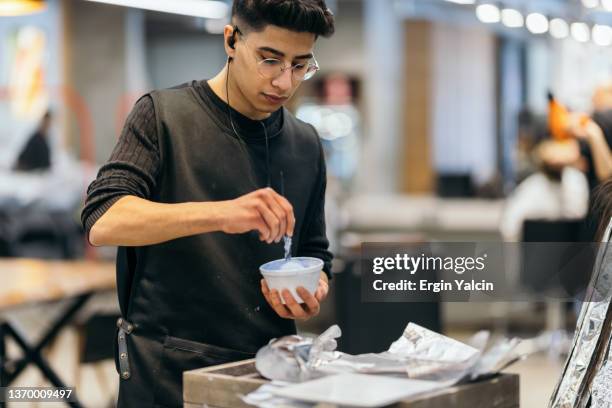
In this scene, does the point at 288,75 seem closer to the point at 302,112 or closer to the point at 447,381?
the point at 447,381

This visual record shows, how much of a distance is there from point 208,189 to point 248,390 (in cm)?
61

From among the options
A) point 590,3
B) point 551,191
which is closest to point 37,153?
point 551,191

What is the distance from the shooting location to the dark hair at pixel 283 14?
6.11ft

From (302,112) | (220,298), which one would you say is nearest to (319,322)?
(220,298)

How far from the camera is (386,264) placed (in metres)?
1.84

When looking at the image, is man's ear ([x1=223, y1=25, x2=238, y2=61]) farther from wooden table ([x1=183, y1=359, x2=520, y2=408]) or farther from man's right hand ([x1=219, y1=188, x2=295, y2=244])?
wooden table ([x1=183, y1=359, x2=520, y2=408])

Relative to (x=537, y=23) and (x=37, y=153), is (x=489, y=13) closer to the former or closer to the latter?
(x=537, y=23)

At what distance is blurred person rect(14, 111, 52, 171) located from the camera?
10258 millimetres

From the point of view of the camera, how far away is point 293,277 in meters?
1.70

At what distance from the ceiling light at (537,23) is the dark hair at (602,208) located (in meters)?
5.70

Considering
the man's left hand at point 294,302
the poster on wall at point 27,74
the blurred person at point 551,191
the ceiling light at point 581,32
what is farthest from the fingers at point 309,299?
the poster on wall at point 27,74

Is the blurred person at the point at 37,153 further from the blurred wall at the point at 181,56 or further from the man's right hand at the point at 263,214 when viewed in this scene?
the man's right hand at the point at 263,214

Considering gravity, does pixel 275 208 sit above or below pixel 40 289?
above

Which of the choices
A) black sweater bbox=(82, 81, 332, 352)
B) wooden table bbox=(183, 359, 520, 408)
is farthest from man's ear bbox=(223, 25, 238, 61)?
wooden table bbox=(183, 359, 520, 408)
